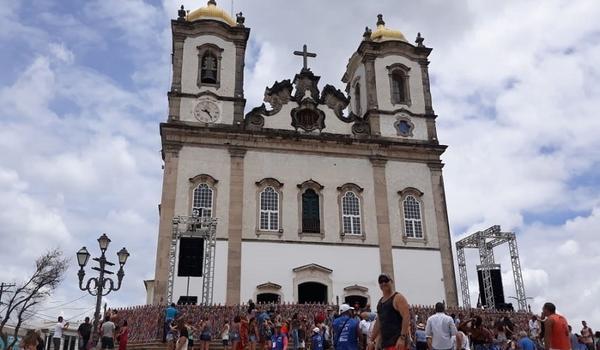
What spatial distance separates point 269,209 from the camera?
26750 millimetres

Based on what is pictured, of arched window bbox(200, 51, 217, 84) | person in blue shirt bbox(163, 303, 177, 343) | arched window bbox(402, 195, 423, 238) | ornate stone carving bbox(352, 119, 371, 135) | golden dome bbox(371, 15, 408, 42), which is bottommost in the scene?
person in blue shirt bbox(163, 303, 177, 343)

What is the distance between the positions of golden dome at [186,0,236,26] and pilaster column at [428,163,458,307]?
13.1 meters

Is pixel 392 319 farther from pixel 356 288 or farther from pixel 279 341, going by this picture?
pixel 356 288

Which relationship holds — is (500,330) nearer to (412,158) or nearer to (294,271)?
(294,271)

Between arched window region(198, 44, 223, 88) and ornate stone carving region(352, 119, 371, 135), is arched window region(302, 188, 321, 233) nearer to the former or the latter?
ornate stone carving region(352, 119, 371, 135)

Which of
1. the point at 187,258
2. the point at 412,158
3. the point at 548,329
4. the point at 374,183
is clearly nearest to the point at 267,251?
the point at 187,258

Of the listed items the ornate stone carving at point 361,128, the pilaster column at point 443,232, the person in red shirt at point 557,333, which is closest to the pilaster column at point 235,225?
the ornate stone carving at point 361,128

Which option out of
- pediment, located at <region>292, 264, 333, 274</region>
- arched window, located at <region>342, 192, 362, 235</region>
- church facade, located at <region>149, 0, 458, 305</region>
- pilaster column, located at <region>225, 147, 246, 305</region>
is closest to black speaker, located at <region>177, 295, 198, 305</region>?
church facade, located at <region>149, 0, 458, 305</region>

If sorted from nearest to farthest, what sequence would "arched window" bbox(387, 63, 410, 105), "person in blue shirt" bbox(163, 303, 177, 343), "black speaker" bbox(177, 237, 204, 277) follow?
"person in blue shirt" bbox(163, 303, 177, 343), "black speaker" bbox(177, 237, 204, 277), "arched window" bbox(387, 63, 410, 105)

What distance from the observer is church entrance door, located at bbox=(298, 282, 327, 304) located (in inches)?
1008

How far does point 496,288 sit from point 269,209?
37.2 ft

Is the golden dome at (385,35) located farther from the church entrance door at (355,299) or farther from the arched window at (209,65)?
the church entrance door at (355,299)

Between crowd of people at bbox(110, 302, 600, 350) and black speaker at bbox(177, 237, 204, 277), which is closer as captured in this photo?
crowd of people at bbox(110, 302, 600, 350)

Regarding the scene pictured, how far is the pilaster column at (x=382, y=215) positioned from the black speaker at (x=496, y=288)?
4.69 meters
